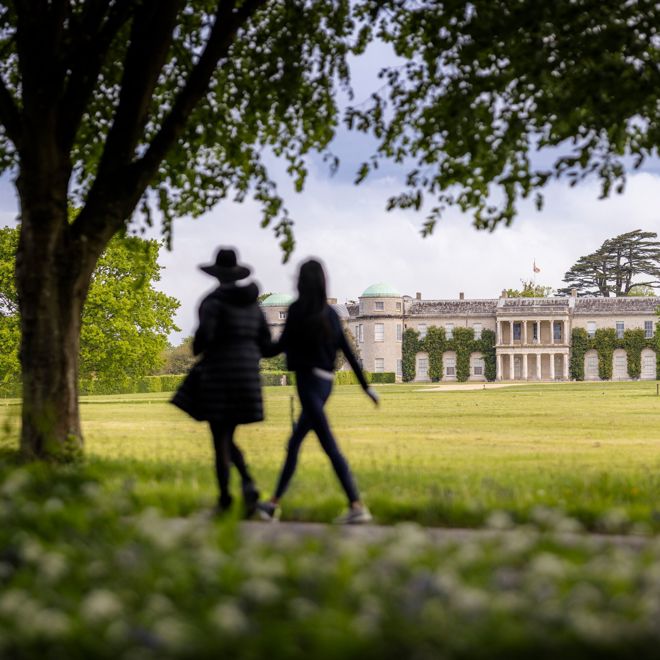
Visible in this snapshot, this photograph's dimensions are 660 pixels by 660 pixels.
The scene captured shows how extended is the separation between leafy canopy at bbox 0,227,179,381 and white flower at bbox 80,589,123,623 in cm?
3228

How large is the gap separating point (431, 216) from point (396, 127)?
5.48ft

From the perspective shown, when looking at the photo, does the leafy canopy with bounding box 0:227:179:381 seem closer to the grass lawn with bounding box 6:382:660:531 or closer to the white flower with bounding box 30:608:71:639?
the grass lawn with bounding box 6:382:660:531

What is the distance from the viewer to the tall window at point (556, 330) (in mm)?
97625

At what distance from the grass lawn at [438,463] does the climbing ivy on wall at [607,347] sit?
65.0 meters

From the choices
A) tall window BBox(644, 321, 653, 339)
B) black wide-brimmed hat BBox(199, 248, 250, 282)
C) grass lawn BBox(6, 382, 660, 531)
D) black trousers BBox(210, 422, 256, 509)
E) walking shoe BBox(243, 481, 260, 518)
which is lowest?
grass lawn BBox(6, 382, 660, 531)

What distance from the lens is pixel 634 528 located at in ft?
23.1

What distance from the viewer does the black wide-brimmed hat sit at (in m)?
7.74

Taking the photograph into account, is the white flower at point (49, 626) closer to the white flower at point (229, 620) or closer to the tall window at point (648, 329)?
the white flower at point (229, 620)

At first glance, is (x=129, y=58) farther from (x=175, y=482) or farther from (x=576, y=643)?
(x=576, y=643)

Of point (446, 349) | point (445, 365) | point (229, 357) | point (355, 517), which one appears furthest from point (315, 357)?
point (445, 365)

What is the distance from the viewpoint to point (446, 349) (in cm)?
9719

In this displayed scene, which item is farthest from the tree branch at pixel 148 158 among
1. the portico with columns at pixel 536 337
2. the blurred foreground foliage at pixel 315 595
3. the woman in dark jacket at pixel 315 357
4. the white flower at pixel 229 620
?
the portico with columns at pixel 536 337

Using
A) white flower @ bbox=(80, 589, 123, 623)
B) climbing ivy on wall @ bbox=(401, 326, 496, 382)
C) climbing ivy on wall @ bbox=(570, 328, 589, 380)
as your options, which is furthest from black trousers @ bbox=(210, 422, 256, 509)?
climbing ivy on wall @ bbox=(570, 328, 589, 380)

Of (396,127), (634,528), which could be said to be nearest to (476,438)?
(396,127)
